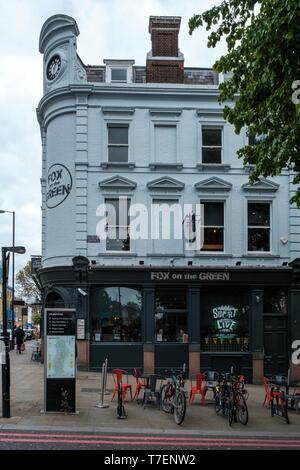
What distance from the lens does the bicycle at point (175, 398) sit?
13148 mm

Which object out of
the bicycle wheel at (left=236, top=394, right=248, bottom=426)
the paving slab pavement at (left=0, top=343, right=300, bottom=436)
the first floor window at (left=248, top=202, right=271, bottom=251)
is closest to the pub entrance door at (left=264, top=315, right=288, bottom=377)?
the first floor window at (left=248, top=202, right=271, bottom=251)

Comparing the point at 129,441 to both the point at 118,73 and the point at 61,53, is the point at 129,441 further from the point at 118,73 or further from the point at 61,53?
the point at 61,53

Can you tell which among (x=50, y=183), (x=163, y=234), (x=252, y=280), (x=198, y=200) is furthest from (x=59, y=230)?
(x=252, y=280)

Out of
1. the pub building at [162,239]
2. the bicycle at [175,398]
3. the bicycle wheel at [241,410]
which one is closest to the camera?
the bicycle at [175,398]

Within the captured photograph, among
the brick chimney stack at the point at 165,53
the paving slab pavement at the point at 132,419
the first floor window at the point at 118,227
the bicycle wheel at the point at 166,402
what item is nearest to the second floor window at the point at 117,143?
the first floor window at the point at 118,227

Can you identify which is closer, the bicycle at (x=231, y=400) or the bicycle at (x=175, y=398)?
the bicycle at (x=175, y=398)

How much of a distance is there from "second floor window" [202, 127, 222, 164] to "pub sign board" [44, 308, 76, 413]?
481 inches

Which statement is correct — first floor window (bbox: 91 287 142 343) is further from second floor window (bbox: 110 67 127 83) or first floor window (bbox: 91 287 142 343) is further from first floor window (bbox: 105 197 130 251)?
second floor window (bbox: 110 67 127 83)

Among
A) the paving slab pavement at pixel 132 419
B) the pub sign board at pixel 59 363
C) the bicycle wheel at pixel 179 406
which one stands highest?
the pub sign board at pixel 59 363

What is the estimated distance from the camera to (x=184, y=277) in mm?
23016

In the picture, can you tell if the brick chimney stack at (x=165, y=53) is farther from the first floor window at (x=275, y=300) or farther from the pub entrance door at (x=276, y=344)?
the pub entrance door at (x=276, y=344)

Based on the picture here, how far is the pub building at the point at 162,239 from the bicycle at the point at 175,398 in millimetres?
7782

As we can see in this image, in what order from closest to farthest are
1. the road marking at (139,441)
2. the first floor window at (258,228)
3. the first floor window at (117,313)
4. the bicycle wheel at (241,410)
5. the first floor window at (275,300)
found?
the road marking at (139,441) < the bicycle wheel at (241,410) < the first floor window at (117,313) < the first floor window at (275,300) < the first floor window at (258,228)
